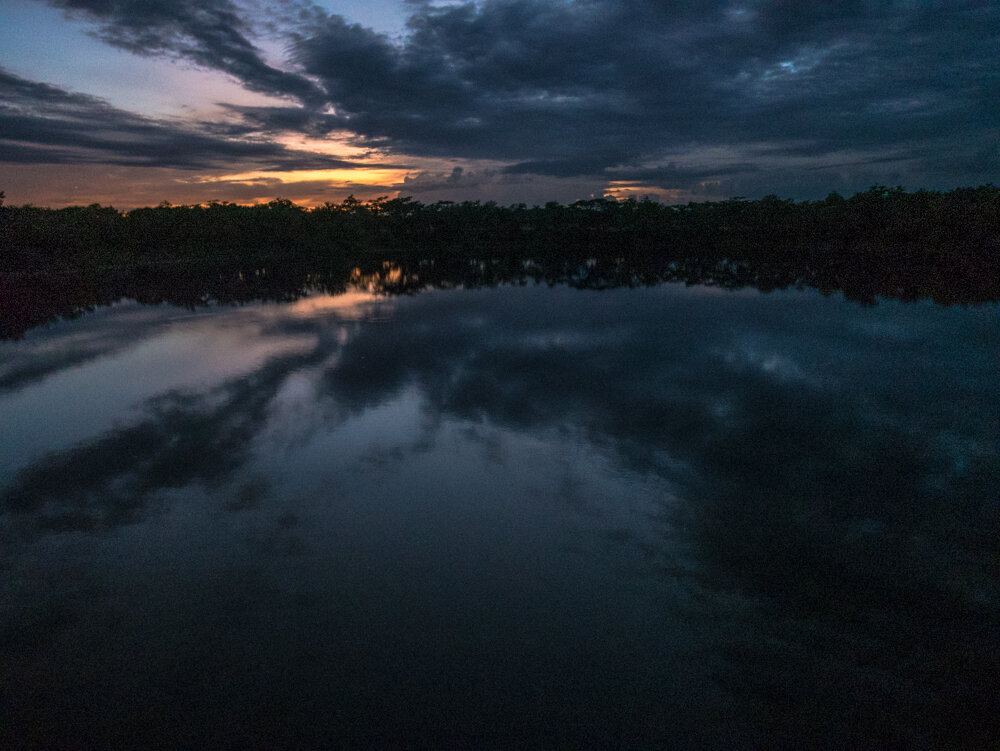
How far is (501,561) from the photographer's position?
8.80 metres

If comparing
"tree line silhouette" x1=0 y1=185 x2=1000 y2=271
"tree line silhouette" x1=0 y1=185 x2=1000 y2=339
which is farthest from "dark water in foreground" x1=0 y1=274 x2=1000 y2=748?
"tree line silhouette" x1=0 y1=185 x2=1000 y2=271

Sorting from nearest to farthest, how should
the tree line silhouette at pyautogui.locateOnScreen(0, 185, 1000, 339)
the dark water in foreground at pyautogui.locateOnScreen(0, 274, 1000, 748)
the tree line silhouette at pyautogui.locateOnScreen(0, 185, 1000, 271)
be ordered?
the dark water in foreground at pyautogui.locateOnScreen(0, 274, 1000, 748) < the tree line silhouette at pyautogui.locateOnScreen(0, 185, 1000, 339) < the tree line silhouette at pyautogui.locateOnScreen(0, 185, 1000, 271)

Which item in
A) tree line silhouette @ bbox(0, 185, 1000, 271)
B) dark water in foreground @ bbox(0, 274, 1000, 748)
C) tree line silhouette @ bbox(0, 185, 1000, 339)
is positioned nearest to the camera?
dark water in foreground @ bbox(0, 274, 1000, 748)

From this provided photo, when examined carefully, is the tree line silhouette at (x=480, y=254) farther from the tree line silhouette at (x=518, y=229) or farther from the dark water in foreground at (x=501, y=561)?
the dark water in foreground at (x=501, y=561)

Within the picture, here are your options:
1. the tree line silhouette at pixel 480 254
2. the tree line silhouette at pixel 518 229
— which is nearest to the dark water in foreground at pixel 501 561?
the tree line silhouette at pixel 480 254

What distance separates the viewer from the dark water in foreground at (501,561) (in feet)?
20.3

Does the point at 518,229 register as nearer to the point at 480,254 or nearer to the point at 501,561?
the point at 480,254

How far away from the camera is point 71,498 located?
11000mm

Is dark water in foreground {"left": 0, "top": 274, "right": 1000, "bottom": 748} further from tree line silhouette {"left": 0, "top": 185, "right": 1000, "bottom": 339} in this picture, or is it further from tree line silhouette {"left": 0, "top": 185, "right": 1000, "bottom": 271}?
tree line silhouette {"left": 0, "top": 185, "right": 1000, "bottom": 271}

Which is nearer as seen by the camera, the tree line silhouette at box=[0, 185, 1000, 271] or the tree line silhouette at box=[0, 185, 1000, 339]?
the tree line silhouette at box=[0, 185, 1000, 339]

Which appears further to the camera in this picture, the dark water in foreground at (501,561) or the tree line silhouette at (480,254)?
the tree line silhouette at (480,254)

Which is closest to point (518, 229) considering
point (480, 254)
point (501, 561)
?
point (480, 254)

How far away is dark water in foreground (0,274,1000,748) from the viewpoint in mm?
6191

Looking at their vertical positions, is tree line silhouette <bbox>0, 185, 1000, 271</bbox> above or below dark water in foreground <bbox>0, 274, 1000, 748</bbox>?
above
